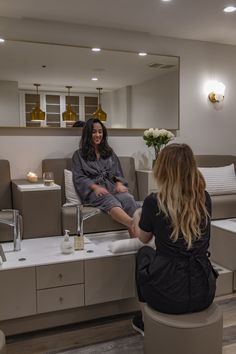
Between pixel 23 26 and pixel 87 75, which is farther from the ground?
pixel 23 26

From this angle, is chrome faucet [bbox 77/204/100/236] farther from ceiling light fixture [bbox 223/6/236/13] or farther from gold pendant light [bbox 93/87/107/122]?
ceiling light fixture [bbox 223/6/236/13]

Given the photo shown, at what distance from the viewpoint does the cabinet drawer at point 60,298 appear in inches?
90.2

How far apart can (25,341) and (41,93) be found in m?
2.52

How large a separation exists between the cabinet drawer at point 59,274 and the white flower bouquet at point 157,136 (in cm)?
211

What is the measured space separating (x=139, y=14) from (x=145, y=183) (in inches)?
67.0

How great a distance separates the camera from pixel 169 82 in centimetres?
446

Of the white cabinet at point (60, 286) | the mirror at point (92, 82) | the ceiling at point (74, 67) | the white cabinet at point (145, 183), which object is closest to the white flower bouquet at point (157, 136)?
the mirror at point (92, 82)

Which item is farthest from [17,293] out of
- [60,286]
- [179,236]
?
[179,236]

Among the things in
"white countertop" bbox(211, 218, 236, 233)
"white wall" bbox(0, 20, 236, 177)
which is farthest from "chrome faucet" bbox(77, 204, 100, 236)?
"white wall" bbox(0, 20, 236, 177)

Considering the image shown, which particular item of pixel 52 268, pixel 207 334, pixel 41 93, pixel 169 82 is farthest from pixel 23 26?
pixel 207 334

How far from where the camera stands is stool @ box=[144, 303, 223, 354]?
1741 millimetres

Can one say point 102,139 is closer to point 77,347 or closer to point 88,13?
point 88,13

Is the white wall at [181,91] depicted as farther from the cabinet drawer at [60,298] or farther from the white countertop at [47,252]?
the cabinet drawer at [60,298]

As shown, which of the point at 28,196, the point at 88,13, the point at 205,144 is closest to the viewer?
the point at 28,196
